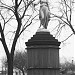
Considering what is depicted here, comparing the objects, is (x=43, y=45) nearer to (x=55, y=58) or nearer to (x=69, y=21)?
(x=55, y=58)

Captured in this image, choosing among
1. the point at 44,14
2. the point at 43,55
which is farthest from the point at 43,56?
the point at 44,14

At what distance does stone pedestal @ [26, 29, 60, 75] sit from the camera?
14.0m

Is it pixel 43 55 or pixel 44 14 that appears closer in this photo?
pixel 43 55

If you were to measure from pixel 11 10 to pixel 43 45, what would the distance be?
915cm

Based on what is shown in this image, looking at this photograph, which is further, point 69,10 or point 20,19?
point 69,10

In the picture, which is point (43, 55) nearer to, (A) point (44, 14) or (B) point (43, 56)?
(B) point (43, 56)

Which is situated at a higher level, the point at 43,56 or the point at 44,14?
the point at 44,14

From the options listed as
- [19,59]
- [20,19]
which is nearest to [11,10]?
[20,19]

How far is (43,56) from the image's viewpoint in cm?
1403

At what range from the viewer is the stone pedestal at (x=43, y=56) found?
45.9 ft

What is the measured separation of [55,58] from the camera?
46.4 ft

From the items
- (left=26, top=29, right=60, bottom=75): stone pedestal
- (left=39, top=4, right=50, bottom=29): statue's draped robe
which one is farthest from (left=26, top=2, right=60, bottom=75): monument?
(left=39, top=4, right=50, bottom=29): statue's draped robe

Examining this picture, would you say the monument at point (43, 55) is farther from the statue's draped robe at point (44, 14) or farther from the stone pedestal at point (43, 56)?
the statue's draped robe at point (44, 14)

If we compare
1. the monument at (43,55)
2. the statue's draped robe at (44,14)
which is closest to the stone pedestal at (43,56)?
the monument at (43,55)
